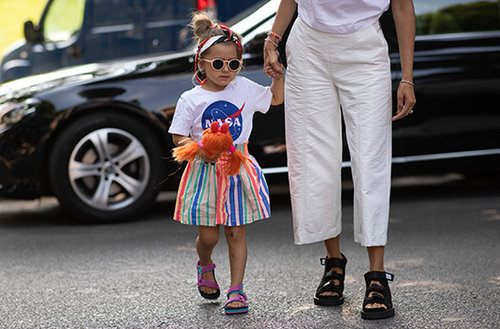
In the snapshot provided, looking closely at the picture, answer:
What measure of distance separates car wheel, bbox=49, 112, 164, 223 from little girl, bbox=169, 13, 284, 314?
6.82 ft

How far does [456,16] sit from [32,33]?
6.41m

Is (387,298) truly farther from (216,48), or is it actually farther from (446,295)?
(216,48)

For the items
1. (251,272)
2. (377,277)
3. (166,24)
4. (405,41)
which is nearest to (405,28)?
(405,41)

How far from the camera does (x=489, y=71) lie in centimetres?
622

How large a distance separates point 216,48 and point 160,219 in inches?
104

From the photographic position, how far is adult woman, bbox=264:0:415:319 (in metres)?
3.60

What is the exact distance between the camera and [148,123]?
5973 millimetres

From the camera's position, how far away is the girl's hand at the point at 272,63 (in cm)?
368

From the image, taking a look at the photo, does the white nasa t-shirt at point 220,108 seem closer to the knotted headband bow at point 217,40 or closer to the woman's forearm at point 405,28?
the knotted headband bow at point 217,40

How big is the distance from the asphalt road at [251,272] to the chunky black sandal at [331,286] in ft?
0.14

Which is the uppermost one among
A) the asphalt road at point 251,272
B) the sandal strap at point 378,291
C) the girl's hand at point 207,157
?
the girl's hand at point 207,157

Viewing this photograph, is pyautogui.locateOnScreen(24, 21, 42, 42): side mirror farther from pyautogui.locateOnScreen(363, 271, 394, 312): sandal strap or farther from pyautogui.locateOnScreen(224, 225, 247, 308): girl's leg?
pyautogui.locateOnScreen(363, 271, 394, 312): sandal strap

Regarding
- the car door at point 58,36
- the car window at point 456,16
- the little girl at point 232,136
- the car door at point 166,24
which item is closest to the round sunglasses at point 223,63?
the little girl at point 232,136

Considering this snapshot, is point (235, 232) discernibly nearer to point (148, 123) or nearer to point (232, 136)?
point (232, 136)
